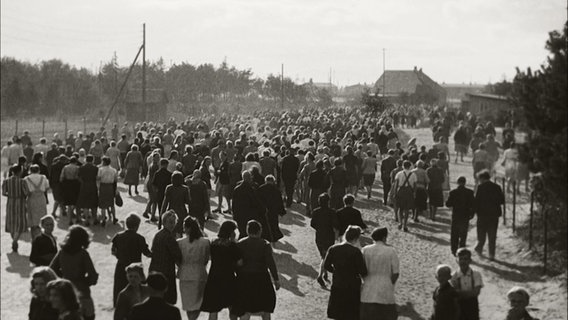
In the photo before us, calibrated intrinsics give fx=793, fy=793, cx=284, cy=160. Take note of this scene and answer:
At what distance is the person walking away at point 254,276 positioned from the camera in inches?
397

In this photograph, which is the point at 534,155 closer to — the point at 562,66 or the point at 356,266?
the point at 562,66

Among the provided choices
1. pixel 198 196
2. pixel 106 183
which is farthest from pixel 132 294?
pixel 106 183

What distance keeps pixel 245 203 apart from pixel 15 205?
15.8 ft

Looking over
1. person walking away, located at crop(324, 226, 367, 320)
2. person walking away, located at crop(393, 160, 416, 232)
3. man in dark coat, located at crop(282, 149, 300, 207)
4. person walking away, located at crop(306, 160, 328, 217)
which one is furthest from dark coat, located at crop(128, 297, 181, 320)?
man in dark coat, located at crop(282, 149, 300, 207)

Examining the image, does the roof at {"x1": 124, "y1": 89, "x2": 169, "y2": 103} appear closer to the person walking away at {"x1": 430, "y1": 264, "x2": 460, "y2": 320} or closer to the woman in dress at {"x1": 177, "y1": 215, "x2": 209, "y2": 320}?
the woman in dress at {"x1": 177, "y1": 215, "x2": 209, "y2": 320}

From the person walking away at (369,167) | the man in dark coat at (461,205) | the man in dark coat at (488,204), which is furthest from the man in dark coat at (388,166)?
the man in dark coat at (488,204)

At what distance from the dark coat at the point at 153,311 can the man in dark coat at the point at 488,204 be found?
8996mm

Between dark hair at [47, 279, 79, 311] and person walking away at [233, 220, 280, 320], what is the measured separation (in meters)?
3.37

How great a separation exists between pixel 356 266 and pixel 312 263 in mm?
5867

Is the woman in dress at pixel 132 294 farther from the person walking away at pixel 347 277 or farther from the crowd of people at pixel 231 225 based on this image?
the person walking away at pixel 347 277

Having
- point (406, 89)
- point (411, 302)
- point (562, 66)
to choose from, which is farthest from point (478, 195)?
point (406, 89)

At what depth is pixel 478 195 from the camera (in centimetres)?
1525

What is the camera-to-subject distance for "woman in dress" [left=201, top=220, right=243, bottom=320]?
32.6 feet

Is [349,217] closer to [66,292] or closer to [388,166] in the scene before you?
[66,292]
